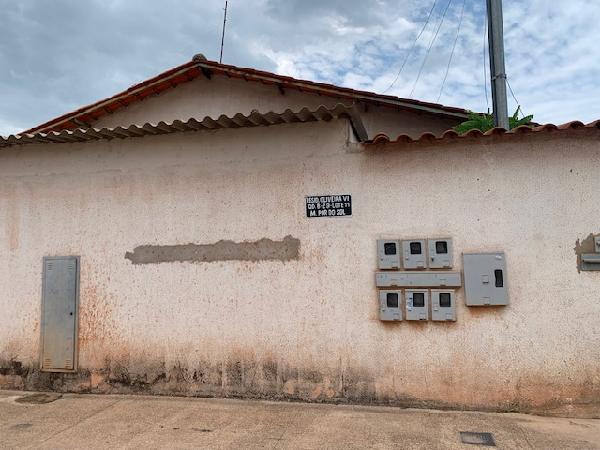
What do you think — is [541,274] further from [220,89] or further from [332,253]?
[220,89]

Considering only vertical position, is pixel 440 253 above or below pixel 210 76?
below

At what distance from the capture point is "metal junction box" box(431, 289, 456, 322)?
4773mm

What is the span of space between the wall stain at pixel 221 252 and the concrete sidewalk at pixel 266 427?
165cm

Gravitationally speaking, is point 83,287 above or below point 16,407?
above

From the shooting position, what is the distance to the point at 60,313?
584 cm

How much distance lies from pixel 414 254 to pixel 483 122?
2938mm

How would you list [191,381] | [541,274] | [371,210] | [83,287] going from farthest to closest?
[83,287]
[191,381]
[371,210]
[541,274]

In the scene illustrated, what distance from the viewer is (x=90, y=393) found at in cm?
570

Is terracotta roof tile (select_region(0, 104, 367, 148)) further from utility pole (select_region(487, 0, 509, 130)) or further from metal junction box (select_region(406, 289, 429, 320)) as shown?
utility pole (select_region(487, 0, 509, 130))

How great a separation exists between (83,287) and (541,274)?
17.8ft

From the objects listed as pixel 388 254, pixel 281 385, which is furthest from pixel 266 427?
pixel 388 254

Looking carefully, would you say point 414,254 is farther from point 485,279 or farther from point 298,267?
point 298,267

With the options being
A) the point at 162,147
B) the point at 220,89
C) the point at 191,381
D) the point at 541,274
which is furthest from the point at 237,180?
the point at 541,274

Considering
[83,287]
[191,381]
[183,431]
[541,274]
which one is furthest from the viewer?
[83,287]
